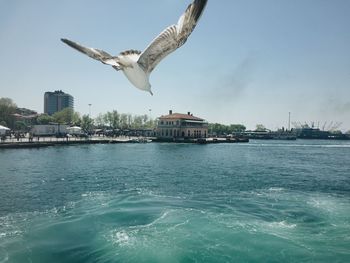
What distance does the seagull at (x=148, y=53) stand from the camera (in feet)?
12.7

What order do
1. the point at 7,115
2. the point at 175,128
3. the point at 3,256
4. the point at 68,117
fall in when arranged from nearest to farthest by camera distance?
the point at 3,256, the point at 7,115, the point at 175,128, the point at 68,117

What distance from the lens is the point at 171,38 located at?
4.04m

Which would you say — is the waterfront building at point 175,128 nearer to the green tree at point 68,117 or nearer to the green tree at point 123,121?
the green tree at point 123,121

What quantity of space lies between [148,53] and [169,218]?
15.7 meters

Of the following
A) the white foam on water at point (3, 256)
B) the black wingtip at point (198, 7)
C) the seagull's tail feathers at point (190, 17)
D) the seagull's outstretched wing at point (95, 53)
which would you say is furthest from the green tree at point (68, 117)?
the black wingtip at point (198, 7)

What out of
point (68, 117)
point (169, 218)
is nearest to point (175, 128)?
point (68, 117)

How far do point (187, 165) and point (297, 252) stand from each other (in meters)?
27.8

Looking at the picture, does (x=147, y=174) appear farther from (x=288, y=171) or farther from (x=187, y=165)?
(x=288, y=171)

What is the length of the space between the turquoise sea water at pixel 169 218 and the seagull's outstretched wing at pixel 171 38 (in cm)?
1153

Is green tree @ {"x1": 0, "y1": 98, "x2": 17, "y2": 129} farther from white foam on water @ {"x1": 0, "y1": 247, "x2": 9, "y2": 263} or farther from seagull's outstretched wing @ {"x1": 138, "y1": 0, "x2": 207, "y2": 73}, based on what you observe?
seagull's outstretched wing @ {"x1": 138, "y1": 0, "x2": 207, "y2": 73}

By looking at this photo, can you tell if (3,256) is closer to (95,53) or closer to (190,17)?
(95,53)

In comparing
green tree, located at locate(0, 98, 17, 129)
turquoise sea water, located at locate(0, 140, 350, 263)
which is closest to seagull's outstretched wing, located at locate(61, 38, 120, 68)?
turquoise sea water, located at locate(0, 140, 350, 263)

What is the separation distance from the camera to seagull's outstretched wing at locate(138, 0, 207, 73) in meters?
3.64

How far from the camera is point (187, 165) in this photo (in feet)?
139
